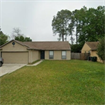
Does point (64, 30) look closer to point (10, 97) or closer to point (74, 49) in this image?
point (74, 49)

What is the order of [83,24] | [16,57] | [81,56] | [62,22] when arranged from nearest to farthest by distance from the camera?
[16,57], [81,56], [83,24], [62,22]

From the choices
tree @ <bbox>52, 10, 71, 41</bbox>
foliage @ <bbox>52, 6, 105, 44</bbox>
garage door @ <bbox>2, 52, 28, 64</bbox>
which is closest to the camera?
garage door @ <bbox>2, 52, 28, 64</bbox>

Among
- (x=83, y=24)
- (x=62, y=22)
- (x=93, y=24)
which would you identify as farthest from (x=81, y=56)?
(x=62, y=22)

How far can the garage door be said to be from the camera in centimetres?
1402

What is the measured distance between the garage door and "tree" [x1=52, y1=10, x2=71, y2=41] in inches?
828

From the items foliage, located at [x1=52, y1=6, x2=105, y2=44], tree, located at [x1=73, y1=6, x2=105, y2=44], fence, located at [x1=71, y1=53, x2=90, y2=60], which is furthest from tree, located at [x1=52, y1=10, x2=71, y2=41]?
fence, located at [x1=71, y1=53, x2=90, y2=60]

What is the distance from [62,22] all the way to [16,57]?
22703 millimetres

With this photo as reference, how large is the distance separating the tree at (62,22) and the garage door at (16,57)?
21040 mm

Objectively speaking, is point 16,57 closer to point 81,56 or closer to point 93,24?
point 81,56

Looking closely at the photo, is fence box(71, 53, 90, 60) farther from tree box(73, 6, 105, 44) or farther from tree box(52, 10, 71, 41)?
tree box(52, 10, 71, 41)

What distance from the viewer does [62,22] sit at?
104 ft

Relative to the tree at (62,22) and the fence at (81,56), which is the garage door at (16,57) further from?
the tree at (62,22)

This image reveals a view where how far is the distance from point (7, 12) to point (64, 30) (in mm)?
20044

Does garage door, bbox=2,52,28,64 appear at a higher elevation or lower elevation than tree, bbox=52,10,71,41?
lower
